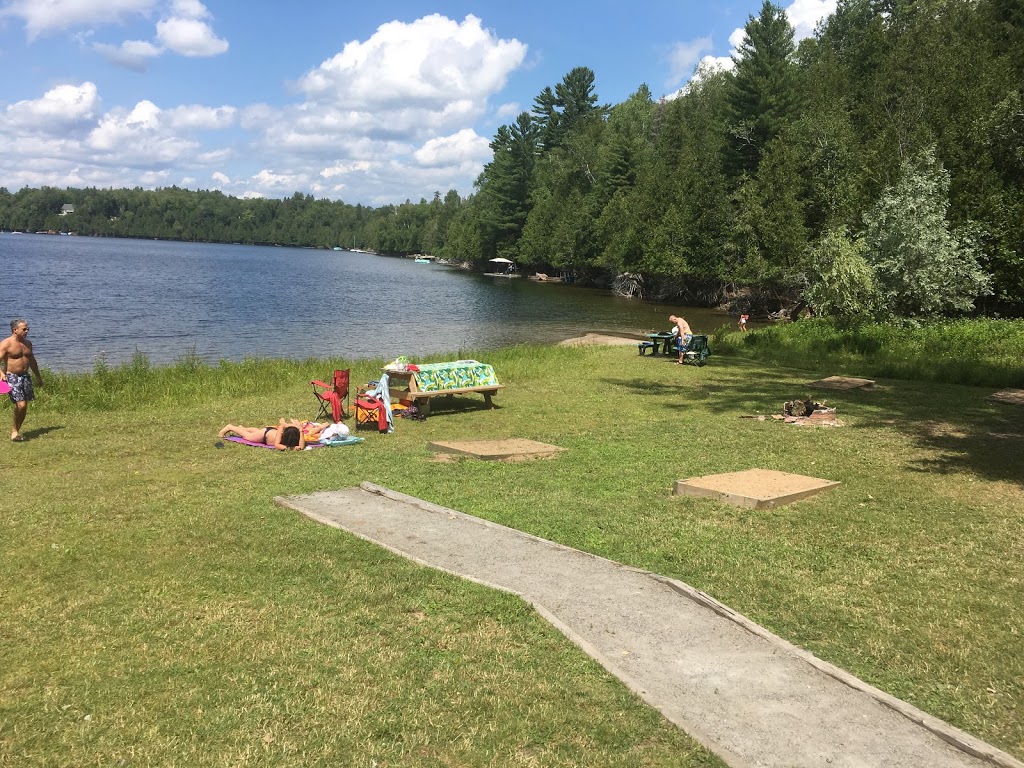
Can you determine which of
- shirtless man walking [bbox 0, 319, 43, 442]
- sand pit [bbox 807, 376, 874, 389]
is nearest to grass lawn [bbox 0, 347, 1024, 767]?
shirtless man walking [bbox 0, 319, 43, 442]

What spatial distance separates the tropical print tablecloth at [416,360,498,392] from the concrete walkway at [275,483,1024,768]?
292 inches

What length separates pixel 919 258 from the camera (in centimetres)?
2677

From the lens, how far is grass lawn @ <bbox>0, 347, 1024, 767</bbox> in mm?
4176

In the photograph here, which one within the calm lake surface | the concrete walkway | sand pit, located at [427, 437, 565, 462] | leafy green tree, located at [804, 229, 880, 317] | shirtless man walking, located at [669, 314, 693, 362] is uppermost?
leafy green tree, located at [804, 229, 880, 317]

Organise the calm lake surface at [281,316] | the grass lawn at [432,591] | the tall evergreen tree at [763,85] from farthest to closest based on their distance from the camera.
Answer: the tall evergreen tree at [763,85] < the calm lake surface at [281,316] < the grass lawn at [432,591]

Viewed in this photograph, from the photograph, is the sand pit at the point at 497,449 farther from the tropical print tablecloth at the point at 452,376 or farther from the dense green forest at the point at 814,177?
the dense green forest at the point at 814,177

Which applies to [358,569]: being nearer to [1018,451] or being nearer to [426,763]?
[426,763]

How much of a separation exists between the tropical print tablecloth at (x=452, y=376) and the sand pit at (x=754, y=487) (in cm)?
663

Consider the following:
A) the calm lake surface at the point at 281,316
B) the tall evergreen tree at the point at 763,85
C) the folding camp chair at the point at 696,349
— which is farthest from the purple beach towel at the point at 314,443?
the tall evergreen tree at the point at 763,85

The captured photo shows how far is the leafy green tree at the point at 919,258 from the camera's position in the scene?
87.3 feet

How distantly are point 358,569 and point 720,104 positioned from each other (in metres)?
71.2

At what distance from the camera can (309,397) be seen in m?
17.0

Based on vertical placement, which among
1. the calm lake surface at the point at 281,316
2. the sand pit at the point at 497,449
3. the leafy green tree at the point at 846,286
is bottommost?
the calm lake surface at the point at 281,316

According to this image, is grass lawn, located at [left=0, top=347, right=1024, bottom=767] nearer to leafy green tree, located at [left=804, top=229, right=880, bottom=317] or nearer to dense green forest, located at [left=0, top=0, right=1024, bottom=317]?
leafy green tree, located at [left=804, top=229, right=880, bottom=317]
